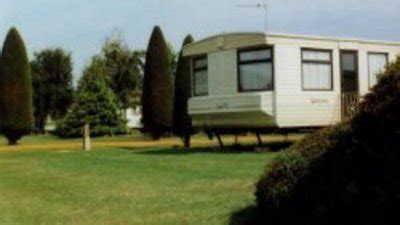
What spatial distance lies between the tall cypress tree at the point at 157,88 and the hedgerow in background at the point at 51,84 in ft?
82.0

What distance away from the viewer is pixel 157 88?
1535 inches

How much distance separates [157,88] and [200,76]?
13849 millimetres

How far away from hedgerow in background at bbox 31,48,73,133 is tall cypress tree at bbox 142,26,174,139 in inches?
984

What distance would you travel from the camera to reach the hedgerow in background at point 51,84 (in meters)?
64.1

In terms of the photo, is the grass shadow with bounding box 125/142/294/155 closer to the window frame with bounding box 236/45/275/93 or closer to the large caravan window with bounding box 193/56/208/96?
the window frame with bounding box 236/45/275/93

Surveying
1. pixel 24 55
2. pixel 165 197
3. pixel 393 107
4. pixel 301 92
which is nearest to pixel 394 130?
pixel 393 107

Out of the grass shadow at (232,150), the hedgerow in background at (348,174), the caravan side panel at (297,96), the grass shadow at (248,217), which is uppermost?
the caravan side panel at (297,96)

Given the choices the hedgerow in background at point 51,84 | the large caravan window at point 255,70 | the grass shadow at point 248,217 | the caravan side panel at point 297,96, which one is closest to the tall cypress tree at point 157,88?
the large caravan window at point 255,70

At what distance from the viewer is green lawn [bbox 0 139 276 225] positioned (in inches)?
387

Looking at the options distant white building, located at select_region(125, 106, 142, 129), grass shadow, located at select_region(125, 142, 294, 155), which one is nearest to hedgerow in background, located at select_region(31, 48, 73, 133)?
distant white building, located at select_region(125, 106, 142, 129)

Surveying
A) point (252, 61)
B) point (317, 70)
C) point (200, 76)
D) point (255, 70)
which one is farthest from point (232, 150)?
point (317, 70)

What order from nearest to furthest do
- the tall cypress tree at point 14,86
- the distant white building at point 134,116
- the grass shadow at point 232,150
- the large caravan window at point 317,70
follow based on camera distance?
1. the grass shadow at point 232,150
2. the large caravan window at point 317,70
3. the tall cypress tree at point 14,86
4. the distant white building at point 134,116

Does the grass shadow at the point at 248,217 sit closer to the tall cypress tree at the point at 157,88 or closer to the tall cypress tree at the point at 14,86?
the tall cypress tree at the point at 14,86

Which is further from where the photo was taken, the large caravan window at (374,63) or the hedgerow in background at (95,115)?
the hedgerow in background at (95,115)
